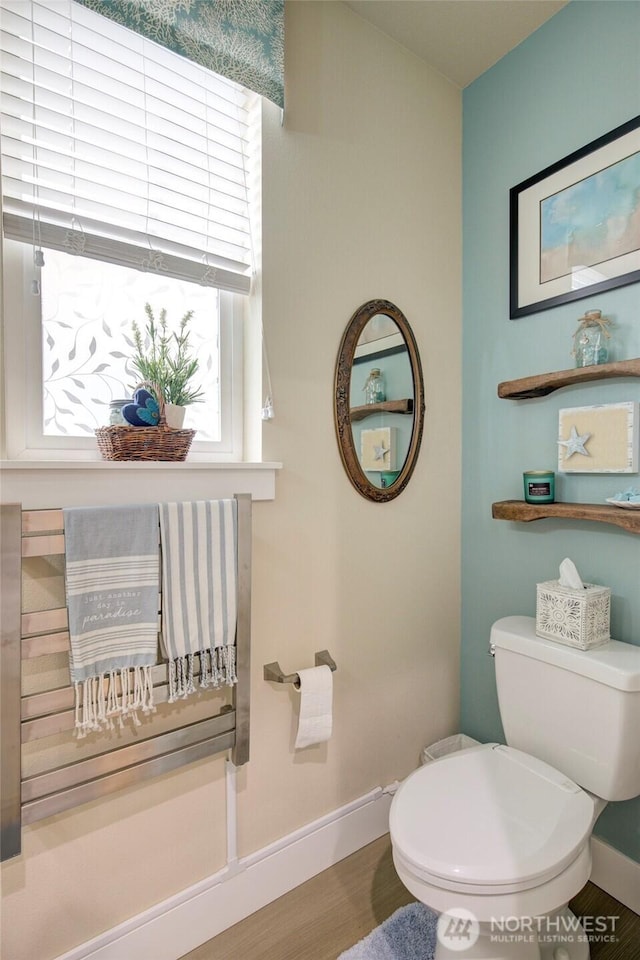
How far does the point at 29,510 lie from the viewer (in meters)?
0.98

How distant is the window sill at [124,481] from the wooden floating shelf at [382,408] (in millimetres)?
348

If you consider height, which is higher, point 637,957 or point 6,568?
point 6,568

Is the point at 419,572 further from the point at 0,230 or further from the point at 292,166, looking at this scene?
the point at 0,230

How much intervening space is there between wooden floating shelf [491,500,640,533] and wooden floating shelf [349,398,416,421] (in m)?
0.44

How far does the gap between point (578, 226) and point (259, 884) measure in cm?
210

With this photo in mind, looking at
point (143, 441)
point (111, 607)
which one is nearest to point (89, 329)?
point (143, 441)

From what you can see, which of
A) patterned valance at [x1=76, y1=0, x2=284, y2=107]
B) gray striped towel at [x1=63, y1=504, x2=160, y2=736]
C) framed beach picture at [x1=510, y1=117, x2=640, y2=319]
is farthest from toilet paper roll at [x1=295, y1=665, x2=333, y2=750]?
patterned valance at [x1=76, y1=0, x2=284, y2=107]

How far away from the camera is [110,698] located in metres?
1.05

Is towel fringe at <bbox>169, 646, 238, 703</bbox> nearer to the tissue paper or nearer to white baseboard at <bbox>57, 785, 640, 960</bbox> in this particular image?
white baseboard at <bbox>57, 785, 640, 960</bbox>

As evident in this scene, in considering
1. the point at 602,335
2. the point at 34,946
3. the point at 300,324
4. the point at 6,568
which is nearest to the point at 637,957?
the point at 34,946

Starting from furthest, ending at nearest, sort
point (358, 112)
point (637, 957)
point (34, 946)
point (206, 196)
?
point (358, 112) < point (206, 196) < point (637, 957) < point (34, 946)

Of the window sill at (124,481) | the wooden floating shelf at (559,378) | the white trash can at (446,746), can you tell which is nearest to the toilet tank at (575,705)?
the white trash can at (446,746)

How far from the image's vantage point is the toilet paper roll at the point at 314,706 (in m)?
1.34

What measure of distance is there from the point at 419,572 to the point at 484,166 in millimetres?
1467
